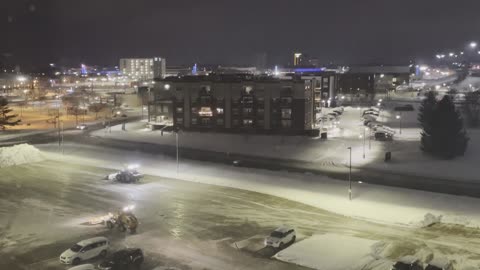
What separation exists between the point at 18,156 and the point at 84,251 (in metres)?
17.7

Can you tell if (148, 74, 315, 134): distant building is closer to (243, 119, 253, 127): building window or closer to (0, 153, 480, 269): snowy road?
(243, 119, 253, 127): building window

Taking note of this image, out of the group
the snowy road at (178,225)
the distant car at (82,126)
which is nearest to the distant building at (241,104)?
the distant car at (82,126)

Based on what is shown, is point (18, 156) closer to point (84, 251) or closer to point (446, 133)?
point (84, 251)

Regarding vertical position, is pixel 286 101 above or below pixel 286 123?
above

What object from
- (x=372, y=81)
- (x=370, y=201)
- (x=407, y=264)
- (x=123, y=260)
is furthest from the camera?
(x=372, y=81)

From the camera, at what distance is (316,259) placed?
49.9 feet

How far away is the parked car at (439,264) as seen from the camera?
14008 millimetres

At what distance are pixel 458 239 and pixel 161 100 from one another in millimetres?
35049

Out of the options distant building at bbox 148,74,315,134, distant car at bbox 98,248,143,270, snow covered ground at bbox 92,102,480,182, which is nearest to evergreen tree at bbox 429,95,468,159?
snow covered ground at bbox 92,102,480,182

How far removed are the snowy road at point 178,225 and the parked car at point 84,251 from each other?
0.42 meters

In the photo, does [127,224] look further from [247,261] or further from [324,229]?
[324,229]

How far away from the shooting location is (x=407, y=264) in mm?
13969

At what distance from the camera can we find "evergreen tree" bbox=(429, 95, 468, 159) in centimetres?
3162

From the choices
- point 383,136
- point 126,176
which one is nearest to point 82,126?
point 126,176
